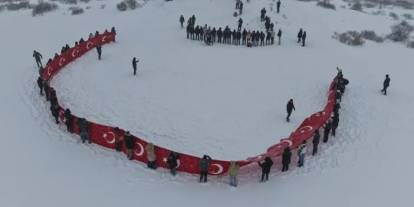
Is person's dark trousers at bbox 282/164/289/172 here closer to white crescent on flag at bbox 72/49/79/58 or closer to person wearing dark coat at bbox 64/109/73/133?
person wearing dark coat at bbox 64/109/73/133

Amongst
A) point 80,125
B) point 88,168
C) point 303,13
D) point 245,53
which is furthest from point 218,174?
point 303,13

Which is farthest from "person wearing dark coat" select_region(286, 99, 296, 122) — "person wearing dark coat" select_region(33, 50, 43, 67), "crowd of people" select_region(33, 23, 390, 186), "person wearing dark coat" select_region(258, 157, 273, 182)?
"person wearing dark coat" select_region(33, 50, 43, 67)

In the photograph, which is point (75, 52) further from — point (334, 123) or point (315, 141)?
point (315, 141)

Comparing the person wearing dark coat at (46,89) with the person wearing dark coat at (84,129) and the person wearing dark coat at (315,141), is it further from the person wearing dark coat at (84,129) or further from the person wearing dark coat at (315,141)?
the person wearing dark coat at (315,141)

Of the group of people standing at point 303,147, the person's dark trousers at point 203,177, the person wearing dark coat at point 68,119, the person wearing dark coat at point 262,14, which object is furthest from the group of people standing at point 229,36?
the person's dark trousers at point 203,177

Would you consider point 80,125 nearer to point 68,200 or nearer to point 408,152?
point 68,200

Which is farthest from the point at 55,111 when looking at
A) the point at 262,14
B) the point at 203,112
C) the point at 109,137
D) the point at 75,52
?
the point at 262,14
